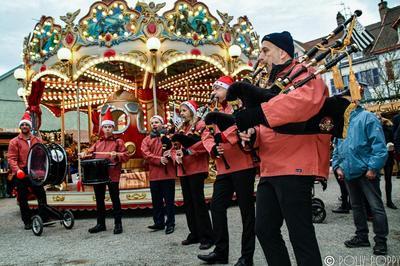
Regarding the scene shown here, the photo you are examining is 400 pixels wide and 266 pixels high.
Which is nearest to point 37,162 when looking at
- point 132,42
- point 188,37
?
point 132,42

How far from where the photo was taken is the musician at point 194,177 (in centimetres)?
477

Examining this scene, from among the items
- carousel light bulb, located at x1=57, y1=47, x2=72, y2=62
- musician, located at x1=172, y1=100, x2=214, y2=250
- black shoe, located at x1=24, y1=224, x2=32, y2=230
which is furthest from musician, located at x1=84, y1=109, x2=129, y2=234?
carousel light bulb, located at x1=57, y1=47, x2=72, y2=62

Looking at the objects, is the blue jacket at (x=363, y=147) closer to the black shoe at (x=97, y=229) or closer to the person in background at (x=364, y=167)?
the person in background at (x=364, y=167)

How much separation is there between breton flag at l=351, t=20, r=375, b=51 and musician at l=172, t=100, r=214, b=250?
2292 mm

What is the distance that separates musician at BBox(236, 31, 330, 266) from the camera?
2230 millimetres

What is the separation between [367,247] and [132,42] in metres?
6.82

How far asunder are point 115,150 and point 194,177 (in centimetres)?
208

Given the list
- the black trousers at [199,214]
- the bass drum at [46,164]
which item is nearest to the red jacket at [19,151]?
the bass drum at [46,164]

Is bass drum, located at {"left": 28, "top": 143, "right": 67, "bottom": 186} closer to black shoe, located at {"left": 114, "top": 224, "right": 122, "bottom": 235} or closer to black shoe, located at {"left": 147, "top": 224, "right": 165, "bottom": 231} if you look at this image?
black shoe, located at {"left": 114, "top": 224, "right": 122, "bottom": 235}

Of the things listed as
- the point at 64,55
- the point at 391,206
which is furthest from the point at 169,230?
the point at 64,55

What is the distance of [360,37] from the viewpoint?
9.15ft

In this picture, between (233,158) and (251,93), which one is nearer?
(251,93)

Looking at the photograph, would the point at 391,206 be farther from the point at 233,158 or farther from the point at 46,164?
the point at 46,164

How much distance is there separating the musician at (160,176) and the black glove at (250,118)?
3.59 meters
